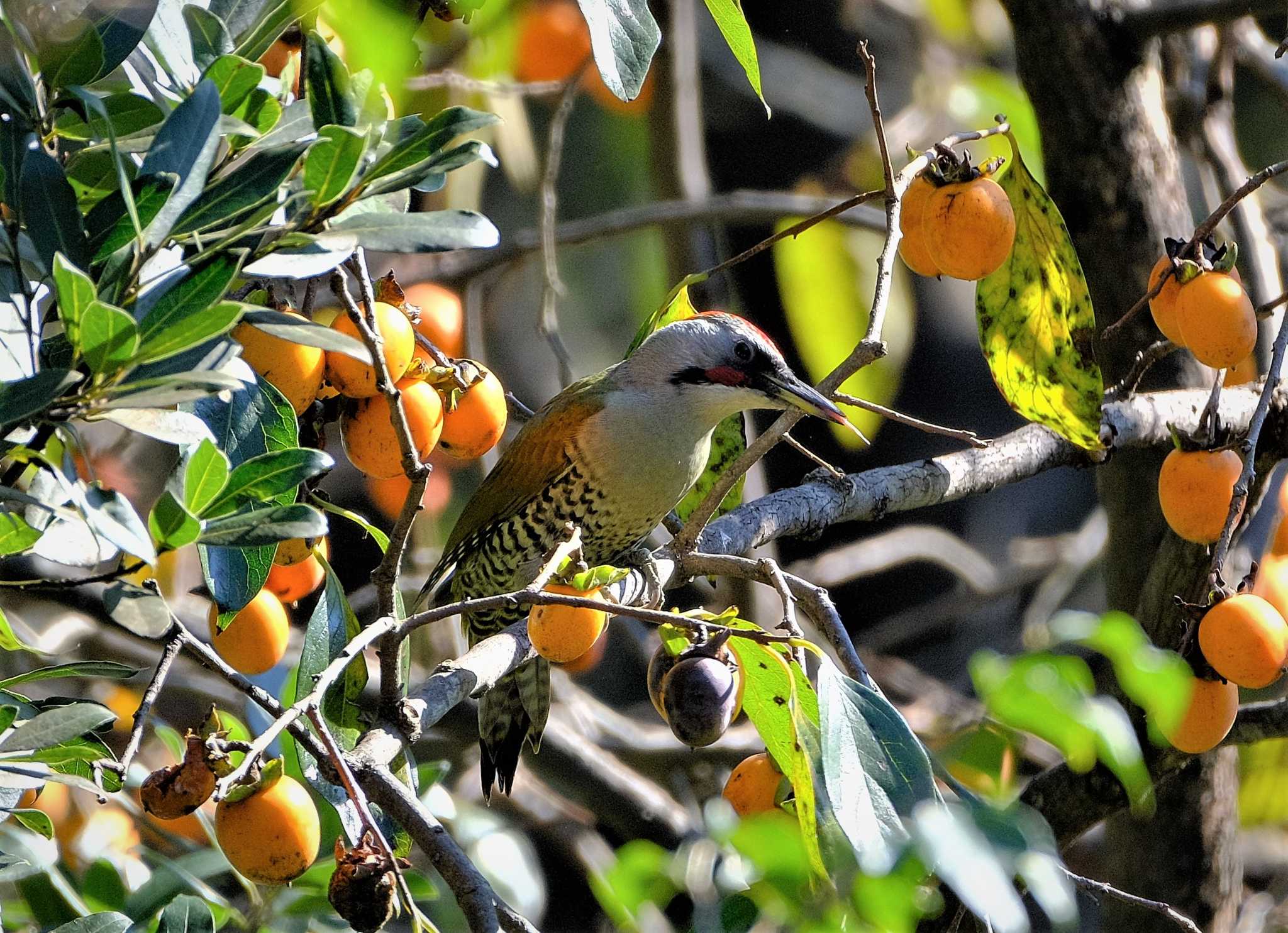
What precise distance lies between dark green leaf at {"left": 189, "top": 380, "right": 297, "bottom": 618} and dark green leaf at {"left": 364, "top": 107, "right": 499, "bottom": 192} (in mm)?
330

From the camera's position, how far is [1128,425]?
2682mm

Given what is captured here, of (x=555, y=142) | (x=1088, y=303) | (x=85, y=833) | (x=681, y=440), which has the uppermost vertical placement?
(x=555, y=142)

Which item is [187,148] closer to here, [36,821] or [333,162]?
[333,162]

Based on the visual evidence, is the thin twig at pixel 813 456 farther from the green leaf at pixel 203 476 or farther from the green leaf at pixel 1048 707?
the green leaf at pixel 203 476

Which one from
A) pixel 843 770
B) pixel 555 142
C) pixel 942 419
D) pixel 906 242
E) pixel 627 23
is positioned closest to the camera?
pixel 843 770

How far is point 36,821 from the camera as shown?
4.87 ft

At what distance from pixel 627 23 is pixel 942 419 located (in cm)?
437

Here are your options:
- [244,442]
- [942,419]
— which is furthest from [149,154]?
[942,419]

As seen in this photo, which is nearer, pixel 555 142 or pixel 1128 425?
pixel 1128 425

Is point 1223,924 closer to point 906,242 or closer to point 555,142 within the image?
point 906,242

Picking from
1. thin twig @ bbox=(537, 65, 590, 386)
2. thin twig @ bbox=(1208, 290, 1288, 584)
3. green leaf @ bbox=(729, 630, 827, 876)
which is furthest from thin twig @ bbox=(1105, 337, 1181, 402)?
thin twig @ bbox=(537, 65, 590, 386)

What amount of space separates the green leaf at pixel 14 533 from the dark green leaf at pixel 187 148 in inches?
12.5

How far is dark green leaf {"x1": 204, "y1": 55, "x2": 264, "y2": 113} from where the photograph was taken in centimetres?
119

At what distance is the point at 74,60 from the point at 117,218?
0.54 ft
